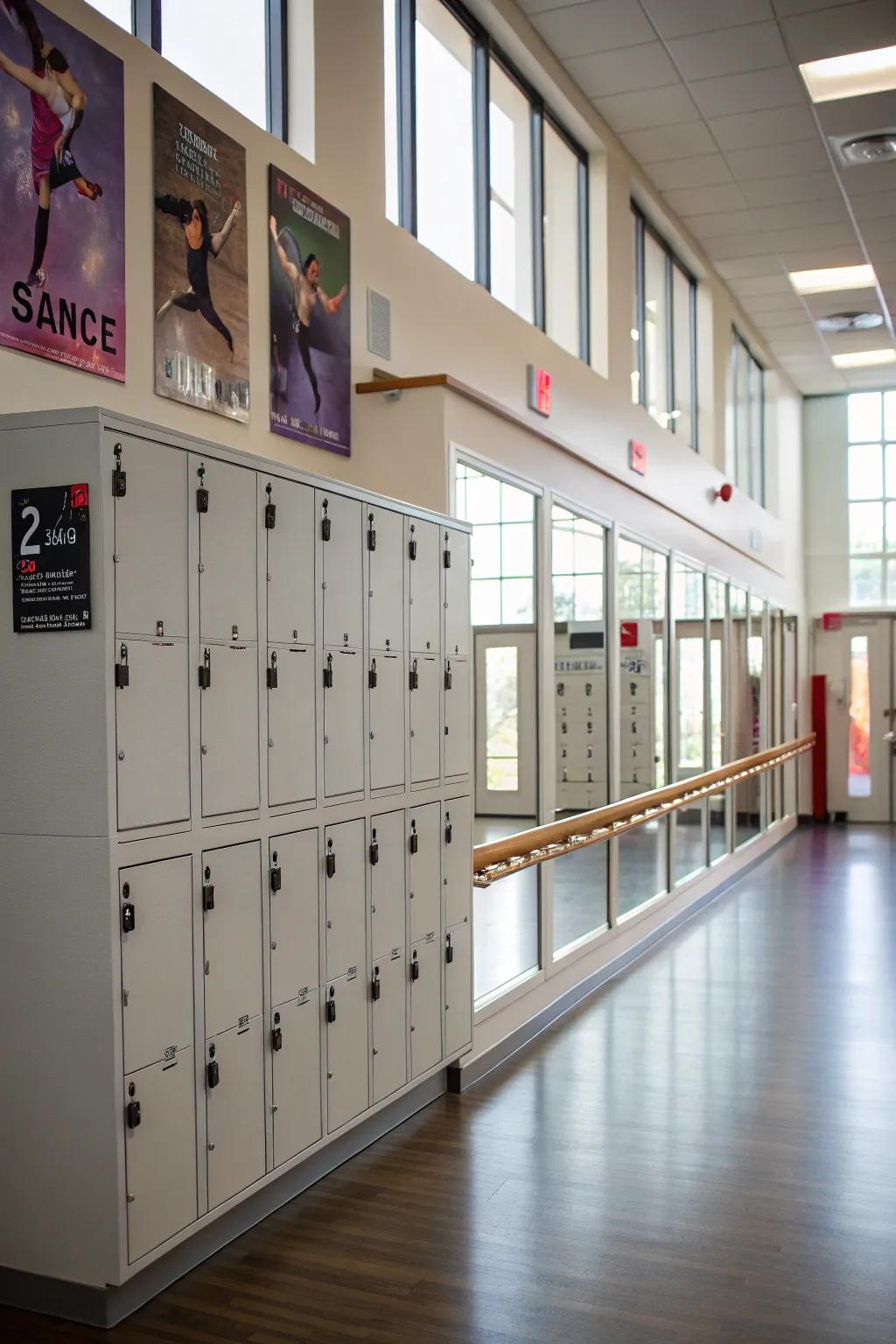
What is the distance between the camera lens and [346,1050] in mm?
4371

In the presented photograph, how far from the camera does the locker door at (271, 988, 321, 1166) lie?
3.95m

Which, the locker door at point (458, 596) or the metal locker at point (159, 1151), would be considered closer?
the metal locker at point (159, 1151)

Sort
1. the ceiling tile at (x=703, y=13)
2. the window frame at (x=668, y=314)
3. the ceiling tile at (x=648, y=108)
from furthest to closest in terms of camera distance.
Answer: the window frame at (x=668, y=314) → the ceiling tile at (x=648, y=108) → the ceiling tile at (x=703, y=13)

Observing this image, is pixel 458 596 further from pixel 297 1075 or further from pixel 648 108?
pixel 648 108

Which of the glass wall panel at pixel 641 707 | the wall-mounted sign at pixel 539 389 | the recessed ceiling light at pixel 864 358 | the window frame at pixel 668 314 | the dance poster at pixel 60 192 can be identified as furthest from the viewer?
the recessed ceiling light at pixel 864 358

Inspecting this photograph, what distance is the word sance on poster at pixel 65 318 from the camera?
11.5 ft

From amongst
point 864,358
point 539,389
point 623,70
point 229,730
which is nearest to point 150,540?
point 229,730

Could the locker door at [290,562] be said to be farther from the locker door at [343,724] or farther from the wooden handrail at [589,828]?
the wooden handrail at [589,828]

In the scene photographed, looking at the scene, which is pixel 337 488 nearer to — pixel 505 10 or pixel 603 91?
pixel 505 10

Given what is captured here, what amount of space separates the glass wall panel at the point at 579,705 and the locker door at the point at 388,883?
2164mm

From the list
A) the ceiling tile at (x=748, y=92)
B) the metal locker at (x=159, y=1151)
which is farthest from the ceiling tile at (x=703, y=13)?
the metal locker at (x=159, y=1151)

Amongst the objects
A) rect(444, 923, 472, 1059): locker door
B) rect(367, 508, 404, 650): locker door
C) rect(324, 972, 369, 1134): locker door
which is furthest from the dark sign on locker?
rect(444, 923, 472, 1059): locker door

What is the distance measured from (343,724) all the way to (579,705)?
3.15 meters

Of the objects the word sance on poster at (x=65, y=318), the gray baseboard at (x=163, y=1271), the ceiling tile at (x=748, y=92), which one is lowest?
the gray baseboard at (x=163, y=1271)
